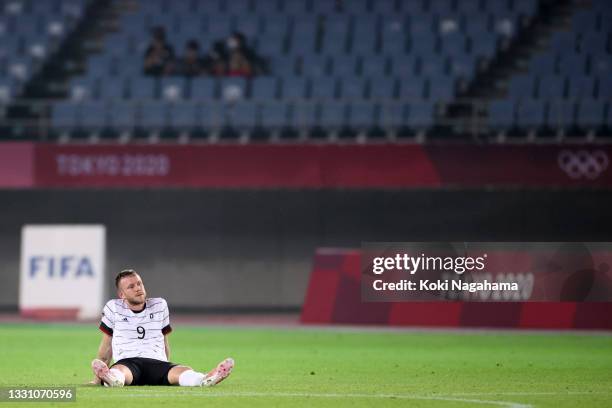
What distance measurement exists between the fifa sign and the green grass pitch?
102 cm

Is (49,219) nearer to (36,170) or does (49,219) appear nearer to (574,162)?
(36,170)

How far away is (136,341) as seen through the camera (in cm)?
1277

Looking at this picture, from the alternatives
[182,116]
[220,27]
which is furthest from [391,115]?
[220,27]

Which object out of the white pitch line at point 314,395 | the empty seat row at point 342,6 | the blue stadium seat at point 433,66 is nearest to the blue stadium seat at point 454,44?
the blue stadium seat at point 433,66

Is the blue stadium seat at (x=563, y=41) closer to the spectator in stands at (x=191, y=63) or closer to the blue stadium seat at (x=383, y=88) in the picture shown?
the blue stadium seat at (x=383, y=88)

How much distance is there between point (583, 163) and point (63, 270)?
11.0 meters

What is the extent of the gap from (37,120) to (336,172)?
6990mm

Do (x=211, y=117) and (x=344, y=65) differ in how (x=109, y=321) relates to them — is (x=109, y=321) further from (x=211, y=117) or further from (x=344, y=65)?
(x=344, y=65)

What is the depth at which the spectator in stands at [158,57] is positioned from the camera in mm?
30828

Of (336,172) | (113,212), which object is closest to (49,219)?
(113,212)

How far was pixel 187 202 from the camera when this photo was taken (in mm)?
31109

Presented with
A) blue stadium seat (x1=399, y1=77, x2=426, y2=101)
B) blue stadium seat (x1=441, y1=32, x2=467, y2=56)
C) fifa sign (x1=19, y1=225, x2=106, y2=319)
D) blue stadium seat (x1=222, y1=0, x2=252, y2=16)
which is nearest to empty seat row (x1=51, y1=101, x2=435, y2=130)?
blue stadium seat (x1=399, y1=77, x2=426, y2=101)

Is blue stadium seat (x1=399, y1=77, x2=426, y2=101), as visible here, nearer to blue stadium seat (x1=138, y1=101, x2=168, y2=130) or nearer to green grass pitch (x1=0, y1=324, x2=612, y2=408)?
blue stadium seat (x1=138, y1=101, x2=168, y2=130)

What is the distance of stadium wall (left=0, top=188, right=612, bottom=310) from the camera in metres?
30.6
